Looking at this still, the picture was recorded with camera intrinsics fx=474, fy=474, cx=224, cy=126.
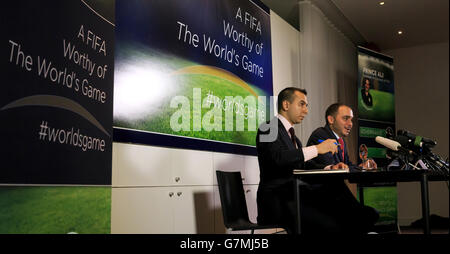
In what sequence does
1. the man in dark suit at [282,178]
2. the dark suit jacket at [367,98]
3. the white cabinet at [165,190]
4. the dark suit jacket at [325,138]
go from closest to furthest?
1. the man in dark suit at [282,178]
2. the white cabinet at [165,190]
3. the dark suit jacket at [325,138]
4. the dark suit jacket at [367,98]

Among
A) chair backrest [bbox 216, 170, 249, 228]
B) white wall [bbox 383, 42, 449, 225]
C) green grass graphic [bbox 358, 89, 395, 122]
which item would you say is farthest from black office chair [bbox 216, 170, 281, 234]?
white wall [bbox 383, 42, 449, 225]

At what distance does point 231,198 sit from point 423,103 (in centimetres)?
657

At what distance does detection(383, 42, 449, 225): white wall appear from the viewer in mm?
8852

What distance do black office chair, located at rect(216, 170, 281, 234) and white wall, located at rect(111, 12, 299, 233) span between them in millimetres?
420

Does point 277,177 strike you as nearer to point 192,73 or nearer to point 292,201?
point 292,201

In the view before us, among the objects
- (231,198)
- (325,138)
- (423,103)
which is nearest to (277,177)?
(231,198)

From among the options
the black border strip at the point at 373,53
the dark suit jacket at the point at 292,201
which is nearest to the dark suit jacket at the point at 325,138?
the dark suit jacket at the point at 292,201

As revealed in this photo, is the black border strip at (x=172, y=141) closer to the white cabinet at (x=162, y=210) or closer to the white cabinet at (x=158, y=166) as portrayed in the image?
the white cabinet at (x=158, y=166)

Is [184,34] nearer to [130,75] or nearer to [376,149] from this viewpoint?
[130,75]

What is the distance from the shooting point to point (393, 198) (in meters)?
7.46

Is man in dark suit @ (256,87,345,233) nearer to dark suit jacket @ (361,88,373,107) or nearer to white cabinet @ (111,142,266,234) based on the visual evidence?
white cabinet @ (111,142,266,234)

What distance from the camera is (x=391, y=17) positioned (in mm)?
7480

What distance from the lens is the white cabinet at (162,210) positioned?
3260 mm

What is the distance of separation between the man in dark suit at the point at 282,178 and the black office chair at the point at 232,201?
1.00 feet
